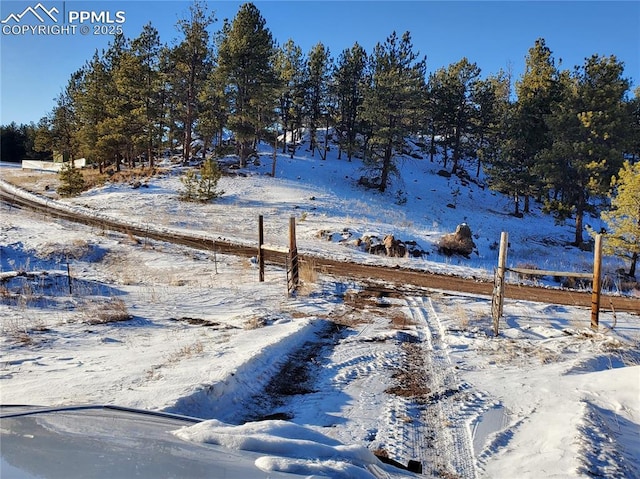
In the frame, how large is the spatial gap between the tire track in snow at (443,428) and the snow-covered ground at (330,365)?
0.06 feet

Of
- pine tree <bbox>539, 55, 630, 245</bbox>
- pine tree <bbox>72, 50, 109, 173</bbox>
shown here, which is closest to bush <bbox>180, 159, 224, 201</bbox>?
pine tree <bbox>72, 50, 109, 173</bbox>

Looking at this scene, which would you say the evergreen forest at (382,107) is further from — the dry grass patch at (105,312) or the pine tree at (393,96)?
the dry grass patch at (105,312)

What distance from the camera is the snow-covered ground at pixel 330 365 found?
3.75 m

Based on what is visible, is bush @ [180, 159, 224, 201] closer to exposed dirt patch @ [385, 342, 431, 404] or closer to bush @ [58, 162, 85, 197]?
bush @ [58, 162, 85, 197]

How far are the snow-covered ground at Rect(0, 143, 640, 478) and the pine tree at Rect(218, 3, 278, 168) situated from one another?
21.5 m

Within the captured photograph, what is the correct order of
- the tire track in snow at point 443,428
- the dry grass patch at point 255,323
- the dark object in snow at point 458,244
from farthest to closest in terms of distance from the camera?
the dark object in snow at point 458,244 → the dry grass patch at point 255,323 → the tire track in snow at point 443,428

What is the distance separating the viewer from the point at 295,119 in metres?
49.9

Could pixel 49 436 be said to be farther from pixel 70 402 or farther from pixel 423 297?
pixel 423 297

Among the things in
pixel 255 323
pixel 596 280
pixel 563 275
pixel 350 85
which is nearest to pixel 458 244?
pixel 596 280

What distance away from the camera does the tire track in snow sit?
366 cm

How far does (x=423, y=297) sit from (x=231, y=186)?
23800 millimetres

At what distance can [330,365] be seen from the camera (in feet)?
19.6

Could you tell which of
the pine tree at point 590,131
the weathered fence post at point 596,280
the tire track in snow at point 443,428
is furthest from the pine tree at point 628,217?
the tire track in snow at point 443,428

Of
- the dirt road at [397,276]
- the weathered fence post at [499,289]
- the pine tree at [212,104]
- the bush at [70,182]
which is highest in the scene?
the pine tree at [212,104]
